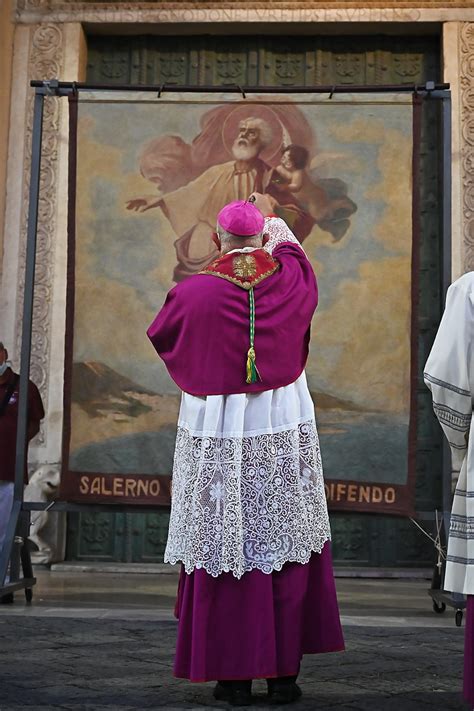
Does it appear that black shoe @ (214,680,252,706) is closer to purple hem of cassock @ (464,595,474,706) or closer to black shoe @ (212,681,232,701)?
black shoe @ (212,681,232,701)

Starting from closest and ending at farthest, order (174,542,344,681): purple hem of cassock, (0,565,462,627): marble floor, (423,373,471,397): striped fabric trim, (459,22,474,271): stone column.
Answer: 1. (423,373,471,397): striped fabric trim
2. (174,542,344,681): purple hem of cassock
3. (0,565,462,627): marble floor
4. (459,22,474,271): stone column

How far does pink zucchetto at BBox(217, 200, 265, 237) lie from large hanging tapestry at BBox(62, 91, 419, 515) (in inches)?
97.8

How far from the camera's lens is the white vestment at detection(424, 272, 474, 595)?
3.47 m

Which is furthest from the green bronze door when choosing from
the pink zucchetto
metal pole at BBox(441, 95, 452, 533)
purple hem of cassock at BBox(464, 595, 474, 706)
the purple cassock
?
purple hem of cassock at BBox(464, 595, 474, 706)

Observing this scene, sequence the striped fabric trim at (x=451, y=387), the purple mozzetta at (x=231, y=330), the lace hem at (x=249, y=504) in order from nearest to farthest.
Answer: the striped fabric trim at (x=451, y=387) → the lace hem at (x=249, y=504) → the purple mozzetta at (x=231, y=330)

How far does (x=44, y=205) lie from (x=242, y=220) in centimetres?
513

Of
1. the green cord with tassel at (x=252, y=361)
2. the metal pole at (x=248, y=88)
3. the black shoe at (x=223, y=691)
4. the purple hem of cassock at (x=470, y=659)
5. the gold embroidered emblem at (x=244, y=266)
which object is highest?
the metal pole at (x=248, y=88)

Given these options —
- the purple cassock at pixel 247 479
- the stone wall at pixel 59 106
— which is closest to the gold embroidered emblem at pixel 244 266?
the purple cassock at pixel 247 479

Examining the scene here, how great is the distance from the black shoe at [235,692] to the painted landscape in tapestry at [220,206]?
9.01ft

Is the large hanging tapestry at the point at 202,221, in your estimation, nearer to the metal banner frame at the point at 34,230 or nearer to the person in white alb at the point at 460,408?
the metal banner frame at the point at 34,230

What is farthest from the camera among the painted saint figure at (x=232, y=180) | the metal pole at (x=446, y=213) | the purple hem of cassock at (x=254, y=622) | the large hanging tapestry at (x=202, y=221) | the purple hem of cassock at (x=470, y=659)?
the painted saint figure at (x=232, y=180)

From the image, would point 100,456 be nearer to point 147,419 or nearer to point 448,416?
point 147,419

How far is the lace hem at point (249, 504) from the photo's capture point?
3.92 meters

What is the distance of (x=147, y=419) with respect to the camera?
21.8 feet
